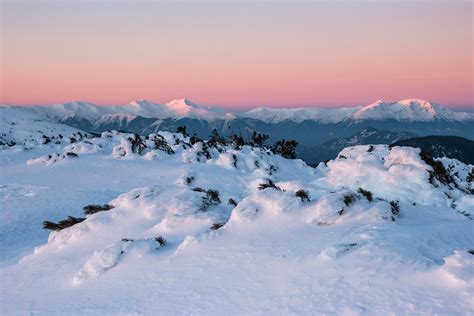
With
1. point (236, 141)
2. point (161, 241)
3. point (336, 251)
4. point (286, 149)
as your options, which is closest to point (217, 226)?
point (161, 241)

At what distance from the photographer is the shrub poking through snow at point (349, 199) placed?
14.1 m

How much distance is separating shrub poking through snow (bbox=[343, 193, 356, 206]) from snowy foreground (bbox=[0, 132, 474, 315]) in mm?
42

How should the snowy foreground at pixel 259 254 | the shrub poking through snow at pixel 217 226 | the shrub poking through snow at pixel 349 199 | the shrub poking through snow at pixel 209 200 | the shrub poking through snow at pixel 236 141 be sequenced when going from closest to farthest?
the snowy foreground at pixel 259 254
the shrub poking through snow at pixel 349 199
the shrub poking through snow at pixel 217 226
the shrub poking through snow at pixel 209 200
the shrub poking through snow at pixel 236 141

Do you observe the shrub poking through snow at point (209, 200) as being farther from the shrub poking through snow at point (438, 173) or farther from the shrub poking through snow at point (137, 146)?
the shrub poking through snow at point (137, 146)

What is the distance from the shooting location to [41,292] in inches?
479

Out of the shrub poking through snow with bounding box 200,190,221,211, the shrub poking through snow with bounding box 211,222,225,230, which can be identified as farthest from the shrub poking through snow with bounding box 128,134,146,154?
the shrub poking through snow with bounding box 211,222,225,230

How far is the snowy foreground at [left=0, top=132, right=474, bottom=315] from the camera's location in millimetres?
9086

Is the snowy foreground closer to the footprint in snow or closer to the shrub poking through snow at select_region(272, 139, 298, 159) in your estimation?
the footprint in snow

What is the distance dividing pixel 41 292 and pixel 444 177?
21.3 m

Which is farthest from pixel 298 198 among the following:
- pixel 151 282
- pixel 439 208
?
pixel 439 208

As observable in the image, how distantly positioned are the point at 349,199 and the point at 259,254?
15.4 feet

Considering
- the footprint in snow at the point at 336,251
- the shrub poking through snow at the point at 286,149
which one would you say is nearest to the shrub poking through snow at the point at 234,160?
the shrub poking through snow at the point at 286,149

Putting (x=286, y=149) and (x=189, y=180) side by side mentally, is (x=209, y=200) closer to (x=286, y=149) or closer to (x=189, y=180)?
(x=189, y=180)

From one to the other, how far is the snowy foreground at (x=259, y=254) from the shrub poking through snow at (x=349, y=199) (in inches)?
1.7
